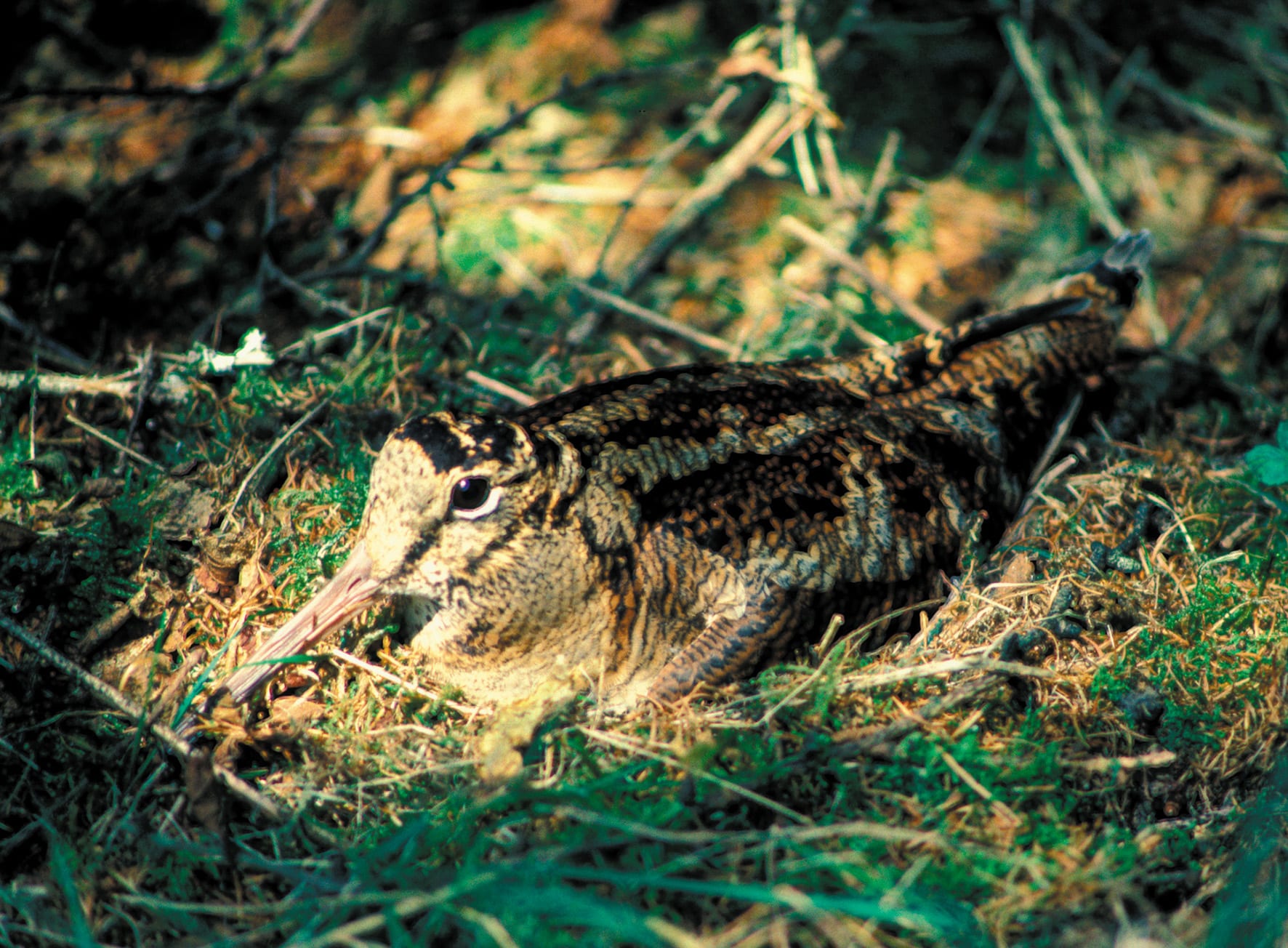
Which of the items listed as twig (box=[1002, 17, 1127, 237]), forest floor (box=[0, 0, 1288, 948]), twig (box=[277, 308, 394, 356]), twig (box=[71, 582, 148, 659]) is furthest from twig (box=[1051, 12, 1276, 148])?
twig (box=[71, 582, 148, 659])

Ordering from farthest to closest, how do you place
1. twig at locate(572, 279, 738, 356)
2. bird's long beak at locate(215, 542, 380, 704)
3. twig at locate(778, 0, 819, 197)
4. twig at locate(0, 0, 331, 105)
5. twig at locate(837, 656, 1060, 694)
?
twig at locate(778, 0, 819, 197) < twig at locate(572, 279, 738, 356) < twig at locate(0, 0, 331, 105) < bird's long beak at locate(215, 542, 380, 704) < twig at locate(837, 656, 1060, 694)

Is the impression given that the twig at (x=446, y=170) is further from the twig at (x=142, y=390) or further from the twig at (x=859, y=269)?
the twig at (x=859, y=269)

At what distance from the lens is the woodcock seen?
8.63 feet

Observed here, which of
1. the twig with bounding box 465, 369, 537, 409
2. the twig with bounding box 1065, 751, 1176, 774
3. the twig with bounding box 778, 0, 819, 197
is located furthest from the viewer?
the twig with bounding box 778, 0, 819, 197

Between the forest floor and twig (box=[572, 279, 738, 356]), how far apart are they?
0.02 metres

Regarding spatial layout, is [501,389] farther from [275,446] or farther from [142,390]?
[142,390]

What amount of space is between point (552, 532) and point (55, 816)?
1409 mm

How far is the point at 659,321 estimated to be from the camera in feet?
13.8

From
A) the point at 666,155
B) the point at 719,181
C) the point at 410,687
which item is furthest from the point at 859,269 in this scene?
the point at 410,687

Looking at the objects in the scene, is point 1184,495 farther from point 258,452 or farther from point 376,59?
point 376,59

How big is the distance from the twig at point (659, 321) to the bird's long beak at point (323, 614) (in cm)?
190

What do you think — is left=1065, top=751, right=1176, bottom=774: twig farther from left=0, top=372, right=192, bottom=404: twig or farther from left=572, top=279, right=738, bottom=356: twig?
left=0, top=372, right=192, bottom=404: twig

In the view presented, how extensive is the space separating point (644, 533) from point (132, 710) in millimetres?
1423

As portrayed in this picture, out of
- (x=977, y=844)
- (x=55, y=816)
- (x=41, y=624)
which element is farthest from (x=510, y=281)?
(x=977, y=844)
